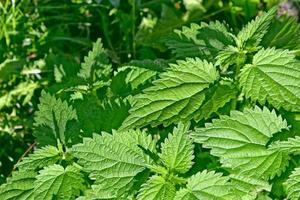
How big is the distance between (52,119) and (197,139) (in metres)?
0.52

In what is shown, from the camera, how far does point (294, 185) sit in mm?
1479

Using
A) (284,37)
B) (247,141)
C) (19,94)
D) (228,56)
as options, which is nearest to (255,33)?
(228,56)

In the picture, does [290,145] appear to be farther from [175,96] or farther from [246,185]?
[175,96]

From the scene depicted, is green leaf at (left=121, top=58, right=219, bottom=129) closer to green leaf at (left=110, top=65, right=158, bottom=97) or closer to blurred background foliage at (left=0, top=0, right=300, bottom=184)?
green leaf at (left=110, top=65, right=158, bottom=97)

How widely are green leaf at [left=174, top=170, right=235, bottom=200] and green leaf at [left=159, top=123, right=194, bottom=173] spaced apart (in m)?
0.06

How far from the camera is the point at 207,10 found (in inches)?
120

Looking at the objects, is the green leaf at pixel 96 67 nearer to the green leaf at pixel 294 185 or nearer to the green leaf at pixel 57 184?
the green leaf at pixel 57 184

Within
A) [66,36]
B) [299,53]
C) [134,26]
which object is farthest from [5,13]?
[299,53]

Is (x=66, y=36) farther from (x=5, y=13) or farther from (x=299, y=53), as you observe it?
(x=299, y=53)

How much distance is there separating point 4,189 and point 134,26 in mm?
1413

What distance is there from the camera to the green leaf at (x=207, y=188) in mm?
1514

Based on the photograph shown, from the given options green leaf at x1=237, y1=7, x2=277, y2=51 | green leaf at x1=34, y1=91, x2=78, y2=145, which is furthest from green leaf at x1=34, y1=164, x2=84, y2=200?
green leaf at x1=237, y1=7, x2=277, y2=51

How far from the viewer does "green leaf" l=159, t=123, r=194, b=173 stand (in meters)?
1.59

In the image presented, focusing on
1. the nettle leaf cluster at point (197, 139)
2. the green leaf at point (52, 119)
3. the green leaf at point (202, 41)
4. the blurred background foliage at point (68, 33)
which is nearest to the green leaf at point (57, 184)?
the nettle leaf cluster at point (197, 139)
